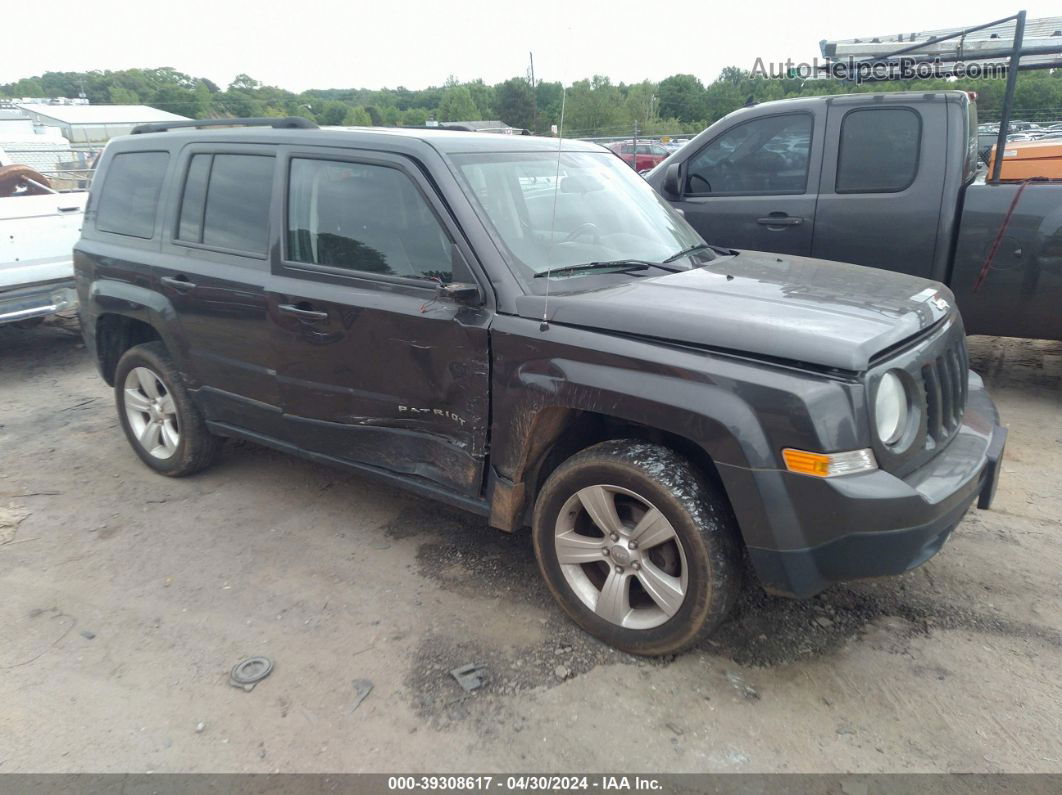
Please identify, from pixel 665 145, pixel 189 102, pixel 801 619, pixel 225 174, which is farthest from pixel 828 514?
pixel 189 102

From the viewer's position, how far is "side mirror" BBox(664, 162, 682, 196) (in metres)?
5.93

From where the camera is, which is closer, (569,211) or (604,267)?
(604,267)

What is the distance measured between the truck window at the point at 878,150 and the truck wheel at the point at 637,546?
3.57 m

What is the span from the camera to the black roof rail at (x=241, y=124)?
385cm

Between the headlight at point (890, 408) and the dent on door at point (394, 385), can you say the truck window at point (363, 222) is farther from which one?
the headlight at point (890, 408)

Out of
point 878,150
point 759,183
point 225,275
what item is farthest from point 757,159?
point 225,275

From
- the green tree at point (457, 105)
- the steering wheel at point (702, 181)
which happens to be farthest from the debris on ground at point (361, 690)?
the green tree at point (457, 105)

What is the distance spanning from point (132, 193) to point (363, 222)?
1.86 metres

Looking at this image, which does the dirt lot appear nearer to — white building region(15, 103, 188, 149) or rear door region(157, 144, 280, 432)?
rear door region(157, 144, 280, 432)

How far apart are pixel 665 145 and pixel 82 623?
817 inches

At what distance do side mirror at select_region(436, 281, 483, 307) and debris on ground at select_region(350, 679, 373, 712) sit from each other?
4.71 feet

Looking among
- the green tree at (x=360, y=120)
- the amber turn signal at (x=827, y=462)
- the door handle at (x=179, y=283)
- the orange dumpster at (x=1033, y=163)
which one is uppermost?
the green tree at (x=360, y=120)

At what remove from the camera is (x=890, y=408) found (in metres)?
2.49

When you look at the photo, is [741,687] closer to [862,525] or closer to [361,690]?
[862,525]
